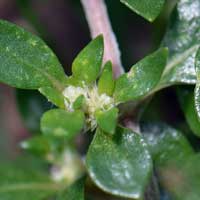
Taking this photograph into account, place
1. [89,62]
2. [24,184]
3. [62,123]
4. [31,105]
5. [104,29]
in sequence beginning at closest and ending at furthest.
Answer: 1. [62,123]
2. [89,62]
3. [104,29]
4. [24,184]
5. [31,105]

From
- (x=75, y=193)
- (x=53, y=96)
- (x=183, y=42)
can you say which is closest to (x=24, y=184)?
(x=75, y=193)

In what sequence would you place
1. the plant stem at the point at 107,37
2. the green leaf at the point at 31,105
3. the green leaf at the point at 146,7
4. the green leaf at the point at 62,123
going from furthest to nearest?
the green leaf at the point at 31,105
the plant stem at the point at 107,37
the green leaf at the point at 146,7
the green leaf at the point at 62,123

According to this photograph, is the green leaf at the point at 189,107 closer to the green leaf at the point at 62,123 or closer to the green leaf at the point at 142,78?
the green leaf at the point at 142,78

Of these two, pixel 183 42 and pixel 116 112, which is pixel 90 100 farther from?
pixel 183 42

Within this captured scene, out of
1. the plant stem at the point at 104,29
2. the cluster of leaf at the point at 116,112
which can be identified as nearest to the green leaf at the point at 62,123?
the cluster of leaf at the point at 116,112

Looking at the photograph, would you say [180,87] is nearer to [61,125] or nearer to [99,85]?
[99,85]

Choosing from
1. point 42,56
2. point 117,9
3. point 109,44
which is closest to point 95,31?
point 109,44
